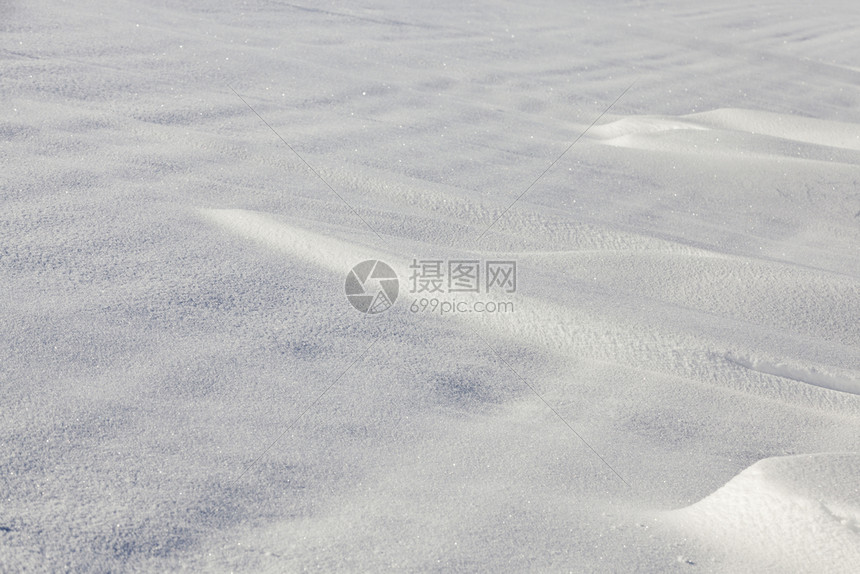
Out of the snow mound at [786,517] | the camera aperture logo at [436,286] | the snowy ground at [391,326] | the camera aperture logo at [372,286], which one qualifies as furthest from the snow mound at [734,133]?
the snow mound at [786,517]

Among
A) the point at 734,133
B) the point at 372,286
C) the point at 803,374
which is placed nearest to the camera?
the point at 803,374

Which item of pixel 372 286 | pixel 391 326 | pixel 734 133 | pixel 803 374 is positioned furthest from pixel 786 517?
pixel 734 133

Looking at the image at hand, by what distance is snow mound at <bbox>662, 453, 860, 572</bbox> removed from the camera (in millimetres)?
1335

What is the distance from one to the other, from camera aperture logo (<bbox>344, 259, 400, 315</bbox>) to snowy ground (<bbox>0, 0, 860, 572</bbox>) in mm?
40

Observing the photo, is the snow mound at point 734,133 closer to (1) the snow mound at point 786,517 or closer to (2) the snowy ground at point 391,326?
(2) the snowy ground at point 391,326

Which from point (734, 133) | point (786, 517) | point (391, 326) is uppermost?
point (734, 133)

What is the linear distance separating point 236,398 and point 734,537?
1.03 metres

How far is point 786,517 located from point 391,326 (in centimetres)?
101

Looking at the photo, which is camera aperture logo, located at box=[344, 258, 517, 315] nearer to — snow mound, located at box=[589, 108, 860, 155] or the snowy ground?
the snowy ground

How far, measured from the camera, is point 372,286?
2.11 meters

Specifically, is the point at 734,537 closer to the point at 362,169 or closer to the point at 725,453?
the point at 725,453

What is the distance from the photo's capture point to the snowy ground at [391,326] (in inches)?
53.3

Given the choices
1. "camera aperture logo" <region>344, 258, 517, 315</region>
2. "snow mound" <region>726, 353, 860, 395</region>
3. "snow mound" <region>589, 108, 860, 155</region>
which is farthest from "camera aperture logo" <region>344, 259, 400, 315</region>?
"snow mound" <region>589, 108, 860, 155</region>

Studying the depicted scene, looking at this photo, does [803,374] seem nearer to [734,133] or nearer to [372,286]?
[372,286]
